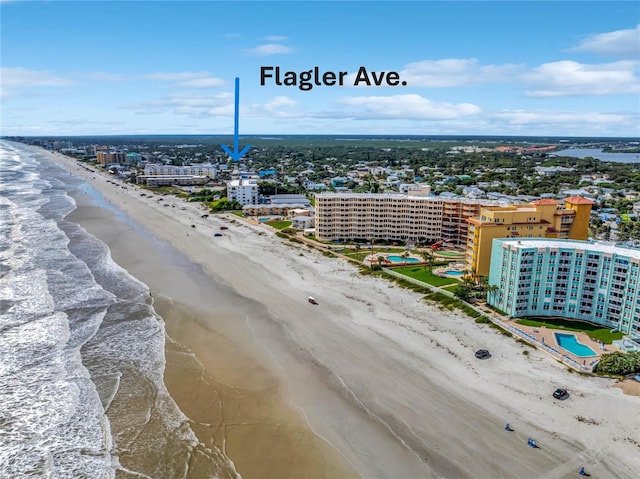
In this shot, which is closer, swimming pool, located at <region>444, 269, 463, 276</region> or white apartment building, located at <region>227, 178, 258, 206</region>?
swimming pool, located at <region>444, 269, 463, 276</region>

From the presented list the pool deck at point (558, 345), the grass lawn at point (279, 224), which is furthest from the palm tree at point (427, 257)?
the grass lawn at point (279, 224)

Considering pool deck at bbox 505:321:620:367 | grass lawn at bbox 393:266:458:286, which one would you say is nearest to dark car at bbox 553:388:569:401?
pool deck at bbox 505:321:620:367

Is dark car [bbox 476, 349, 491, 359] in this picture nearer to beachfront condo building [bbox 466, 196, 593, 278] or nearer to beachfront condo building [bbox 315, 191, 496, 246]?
beachfront condo building [bbox 466, 196, 593, 278]

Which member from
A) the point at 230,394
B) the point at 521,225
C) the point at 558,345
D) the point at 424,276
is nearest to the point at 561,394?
the point at 558,345

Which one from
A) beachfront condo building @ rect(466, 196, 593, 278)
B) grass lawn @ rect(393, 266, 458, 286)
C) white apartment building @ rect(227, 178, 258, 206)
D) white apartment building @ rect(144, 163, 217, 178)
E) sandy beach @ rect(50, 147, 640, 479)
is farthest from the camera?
white apartment building @ rect(144, 163, 217, 178)

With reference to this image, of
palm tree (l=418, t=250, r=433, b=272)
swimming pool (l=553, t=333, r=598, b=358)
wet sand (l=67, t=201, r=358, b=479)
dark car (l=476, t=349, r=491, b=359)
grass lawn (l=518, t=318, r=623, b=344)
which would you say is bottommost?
wet sand (l=67, t=201, r=358, b=479)

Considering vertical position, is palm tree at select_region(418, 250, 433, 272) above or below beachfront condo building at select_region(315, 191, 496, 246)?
below

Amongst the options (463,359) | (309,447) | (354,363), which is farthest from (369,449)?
(463,359)
